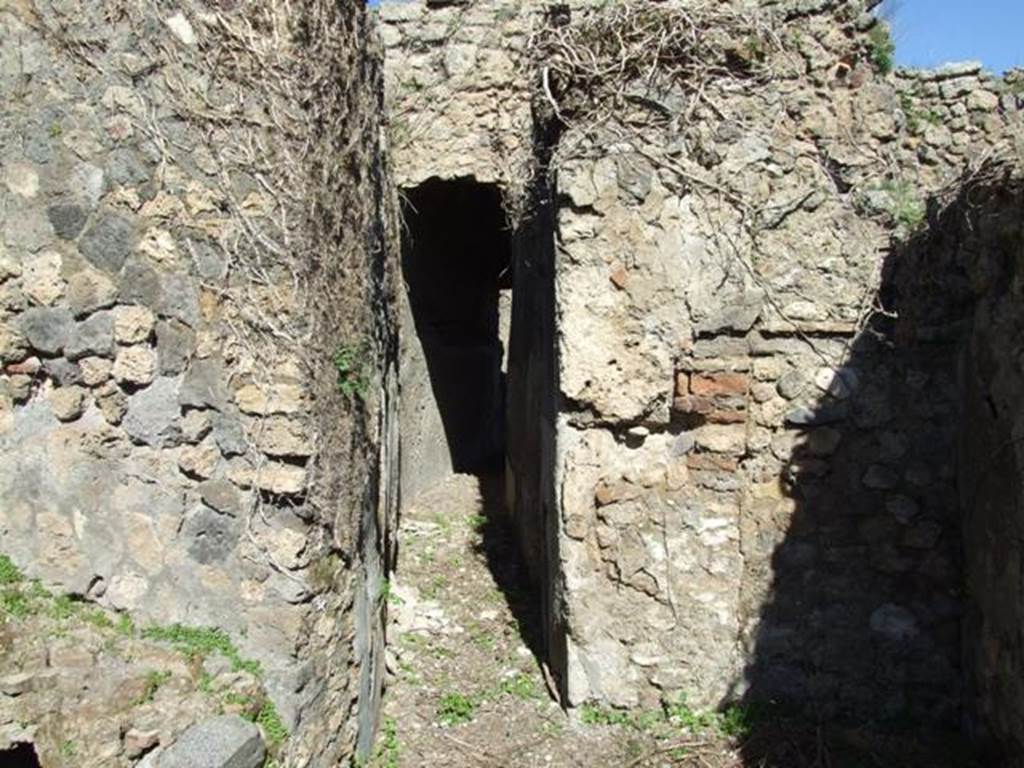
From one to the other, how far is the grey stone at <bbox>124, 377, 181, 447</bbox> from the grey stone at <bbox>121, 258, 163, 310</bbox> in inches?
10.2

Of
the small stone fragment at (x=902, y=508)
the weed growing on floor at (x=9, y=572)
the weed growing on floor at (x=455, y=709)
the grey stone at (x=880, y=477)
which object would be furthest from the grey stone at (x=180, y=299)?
the small stone fragment at (x=902, y=508)

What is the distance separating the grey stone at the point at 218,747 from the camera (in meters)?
2.54

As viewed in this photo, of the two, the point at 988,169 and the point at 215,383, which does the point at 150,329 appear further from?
the point at 988,169

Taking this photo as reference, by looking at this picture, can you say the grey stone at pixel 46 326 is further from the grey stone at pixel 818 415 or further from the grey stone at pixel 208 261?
the grey stone at pixel 818 415

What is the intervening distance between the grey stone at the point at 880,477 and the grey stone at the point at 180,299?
2557 millimetres

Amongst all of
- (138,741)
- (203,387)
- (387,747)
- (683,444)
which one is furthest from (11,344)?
(683,444)

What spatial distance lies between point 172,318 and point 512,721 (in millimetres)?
2236

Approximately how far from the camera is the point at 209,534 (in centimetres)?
288

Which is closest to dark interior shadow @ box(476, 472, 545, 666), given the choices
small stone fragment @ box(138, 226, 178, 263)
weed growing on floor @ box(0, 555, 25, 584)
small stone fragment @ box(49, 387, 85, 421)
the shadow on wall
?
the shadow on wall

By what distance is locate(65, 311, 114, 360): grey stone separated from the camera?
2.81m

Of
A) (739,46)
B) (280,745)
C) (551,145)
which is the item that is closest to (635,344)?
(551,145)

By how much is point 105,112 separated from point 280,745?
1999 mm

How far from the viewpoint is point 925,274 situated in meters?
3.51

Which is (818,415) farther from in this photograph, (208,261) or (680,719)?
(208,261)
